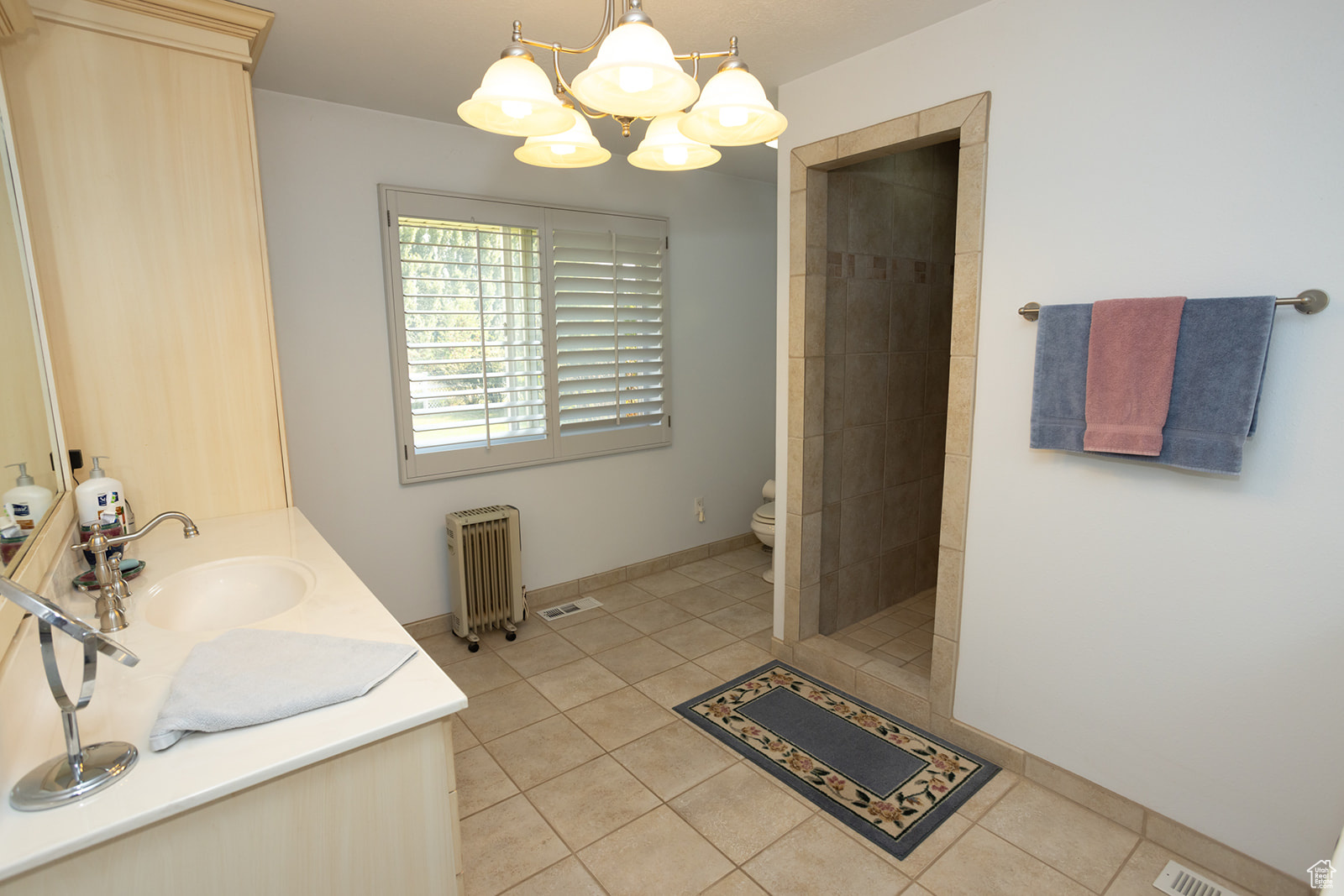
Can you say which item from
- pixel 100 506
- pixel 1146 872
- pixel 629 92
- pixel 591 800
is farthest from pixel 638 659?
pixel 629 92

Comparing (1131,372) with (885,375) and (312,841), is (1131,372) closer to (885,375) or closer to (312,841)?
(885,375)

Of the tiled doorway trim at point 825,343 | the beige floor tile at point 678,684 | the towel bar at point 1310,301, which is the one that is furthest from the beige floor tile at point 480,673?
the towel bar at point 1310,301

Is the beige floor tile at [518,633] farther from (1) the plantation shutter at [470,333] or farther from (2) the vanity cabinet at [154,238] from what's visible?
(2) the vanity cabinet at [154,238]

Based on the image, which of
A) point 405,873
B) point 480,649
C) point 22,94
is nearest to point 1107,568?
point 405,873

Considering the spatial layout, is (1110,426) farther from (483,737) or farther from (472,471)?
(472,471)

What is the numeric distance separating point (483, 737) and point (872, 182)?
268cm

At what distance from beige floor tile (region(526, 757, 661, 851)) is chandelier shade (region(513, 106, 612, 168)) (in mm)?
1827

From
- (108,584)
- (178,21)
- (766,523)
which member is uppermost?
(178,21)

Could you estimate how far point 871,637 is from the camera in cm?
301

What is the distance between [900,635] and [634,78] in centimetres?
260

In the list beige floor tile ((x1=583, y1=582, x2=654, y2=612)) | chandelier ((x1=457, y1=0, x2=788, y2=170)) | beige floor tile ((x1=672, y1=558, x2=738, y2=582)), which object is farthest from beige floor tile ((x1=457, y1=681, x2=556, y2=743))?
chandelier ((x1=457, y1=0, x2=788, y2=170))

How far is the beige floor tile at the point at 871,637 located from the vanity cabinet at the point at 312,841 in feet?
7.02

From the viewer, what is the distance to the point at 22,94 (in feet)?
5.67

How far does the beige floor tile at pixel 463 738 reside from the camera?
2.39 meters
